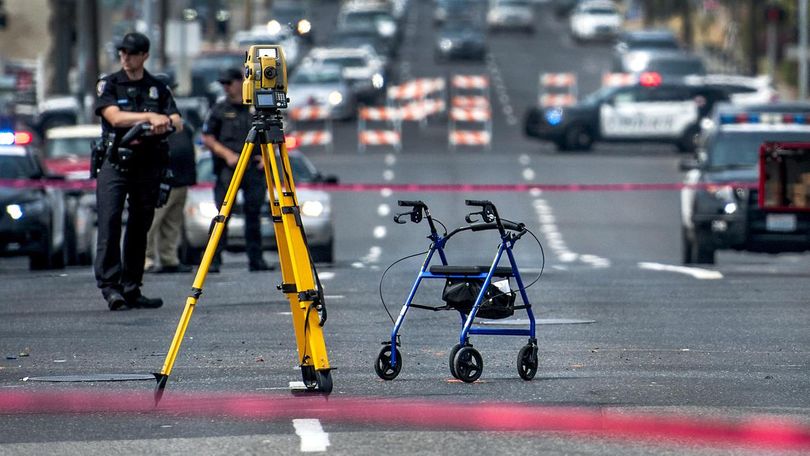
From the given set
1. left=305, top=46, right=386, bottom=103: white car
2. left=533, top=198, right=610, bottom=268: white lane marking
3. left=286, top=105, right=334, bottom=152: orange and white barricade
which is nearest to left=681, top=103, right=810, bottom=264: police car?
left=533, top=198, right=610, bottom=268: white lane marking

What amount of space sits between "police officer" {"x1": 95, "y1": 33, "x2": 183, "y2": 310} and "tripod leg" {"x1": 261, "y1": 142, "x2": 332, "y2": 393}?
3.98m

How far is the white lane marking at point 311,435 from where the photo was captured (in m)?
8.97

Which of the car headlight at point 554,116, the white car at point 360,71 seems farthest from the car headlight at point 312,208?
the white car at point 360,71

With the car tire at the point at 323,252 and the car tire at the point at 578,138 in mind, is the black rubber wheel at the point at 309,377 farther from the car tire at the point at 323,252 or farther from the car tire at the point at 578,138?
the car tire at the point at 578,138

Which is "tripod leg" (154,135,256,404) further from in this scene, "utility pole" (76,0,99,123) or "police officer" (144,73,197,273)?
"utility pole" (76,0,99,123)

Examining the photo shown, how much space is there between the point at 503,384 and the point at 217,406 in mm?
1656

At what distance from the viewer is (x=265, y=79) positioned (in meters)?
10.3

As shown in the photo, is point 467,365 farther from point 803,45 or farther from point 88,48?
point 803,45

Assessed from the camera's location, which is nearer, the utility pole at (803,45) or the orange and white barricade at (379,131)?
the orange and white barricade at (379,131)

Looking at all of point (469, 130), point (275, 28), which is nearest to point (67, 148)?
point (275, 28)

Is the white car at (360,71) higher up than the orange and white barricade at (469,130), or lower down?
higher up

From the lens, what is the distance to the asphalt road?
365 inches

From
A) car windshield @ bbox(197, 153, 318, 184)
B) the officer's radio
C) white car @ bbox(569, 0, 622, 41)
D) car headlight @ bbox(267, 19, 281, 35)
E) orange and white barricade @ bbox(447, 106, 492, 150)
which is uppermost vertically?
car headlight @ bbox(267, 19, 281, 35)

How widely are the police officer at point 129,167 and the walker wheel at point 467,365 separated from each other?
4.07 meters
